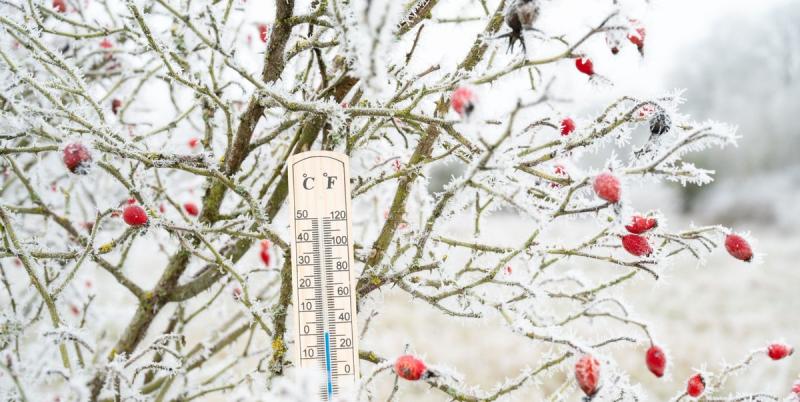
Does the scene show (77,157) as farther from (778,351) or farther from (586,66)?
(778,351)

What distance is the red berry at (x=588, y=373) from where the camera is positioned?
40.3 inches

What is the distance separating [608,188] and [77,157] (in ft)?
3.10

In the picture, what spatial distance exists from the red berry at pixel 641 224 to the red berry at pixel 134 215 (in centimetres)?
95

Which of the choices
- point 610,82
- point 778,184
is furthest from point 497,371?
point 778,184

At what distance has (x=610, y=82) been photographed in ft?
3.84

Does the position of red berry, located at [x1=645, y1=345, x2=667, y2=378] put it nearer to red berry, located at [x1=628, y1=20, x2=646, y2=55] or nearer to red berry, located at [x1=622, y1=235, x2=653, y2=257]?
red berry, located at [x1=622, y1=235, x2=653, y2=257]

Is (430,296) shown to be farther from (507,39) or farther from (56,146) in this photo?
(56,146)

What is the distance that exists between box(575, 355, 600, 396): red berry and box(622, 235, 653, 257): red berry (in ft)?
0.87

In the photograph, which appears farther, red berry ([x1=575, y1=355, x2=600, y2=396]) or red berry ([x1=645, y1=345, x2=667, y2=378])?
red berry ([x1=645, y1=345, x2=667, y2=378])

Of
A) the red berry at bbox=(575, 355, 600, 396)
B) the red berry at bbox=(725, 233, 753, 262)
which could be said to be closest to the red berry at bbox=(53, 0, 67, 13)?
the red berry at bbox=(575, 355, 600, 396)

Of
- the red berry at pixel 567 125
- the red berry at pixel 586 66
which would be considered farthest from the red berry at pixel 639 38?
the red berry at pixel 567 125

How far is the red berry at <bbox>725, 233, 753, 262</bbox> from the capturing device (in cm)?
119

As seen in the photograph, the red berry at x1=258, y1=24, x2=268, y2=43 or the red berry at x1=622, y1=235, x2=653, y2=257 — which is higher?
the red berry at x1=258, y1=24, x2=268, y2=43

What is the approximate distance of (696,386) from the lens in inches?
51.7
